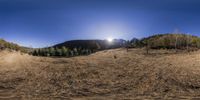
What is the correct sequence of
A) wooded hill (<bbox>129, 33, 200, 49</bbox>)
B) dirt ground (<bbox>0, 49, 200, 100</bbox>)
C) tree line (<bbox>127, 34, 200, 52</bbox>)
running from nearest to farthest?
1. dirt ground (<bbox>0, 49, 200, 100</bbox>)
2. tree line (<bbox>127, 34, 200, 52</bbox>)
3. wooded hill (<bbox>129, 33, 200, 49</bbox>)

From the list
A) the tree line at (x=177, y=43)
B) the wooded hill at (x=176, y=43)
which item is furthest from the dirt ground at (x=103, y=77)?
the wooded hill at (x=176, y=43)

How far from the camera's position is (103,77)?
50.7 ft

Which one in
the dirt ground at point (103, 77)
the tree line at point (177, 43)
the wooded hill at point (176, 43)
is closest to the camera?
the dirt ground at point (103, 77)

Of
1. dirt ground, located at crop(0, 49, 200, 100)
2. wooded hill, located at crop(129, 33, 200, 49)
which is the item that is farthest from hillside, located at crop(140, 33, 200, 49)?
dirt ground, located at crop(0, 49, 200, 100)

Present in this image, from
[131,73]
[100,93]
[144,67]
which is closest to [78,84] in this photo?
[100,93]

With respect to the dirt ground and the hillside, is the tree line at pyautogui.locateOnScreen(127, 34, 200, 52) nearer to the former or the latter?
the hillside

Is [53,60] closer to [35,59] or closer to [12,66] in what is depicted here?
[35,59]

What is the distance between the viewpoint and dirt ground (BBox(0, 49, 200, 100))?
12.6m

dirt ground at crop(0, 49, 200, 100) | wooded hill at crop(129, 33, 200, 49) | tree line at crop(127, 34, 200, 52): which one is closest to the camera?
dirt ground at crop(0, 49, 200, 100)

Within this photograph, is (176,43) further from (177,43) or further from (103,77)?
(103,77)

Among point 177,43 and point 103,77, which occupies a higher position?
point 177,43

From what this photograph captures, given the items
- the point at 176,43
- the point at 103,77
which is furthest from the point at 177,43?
the point at 103,77

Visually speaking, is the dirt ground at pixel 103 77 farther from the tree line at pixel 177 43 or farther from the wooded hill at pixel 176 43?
the wooded hill at pixel 176 43

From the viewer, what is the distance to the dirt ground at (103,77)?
41.4 feet
